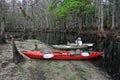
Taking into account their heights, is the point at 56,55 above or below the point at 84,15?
below

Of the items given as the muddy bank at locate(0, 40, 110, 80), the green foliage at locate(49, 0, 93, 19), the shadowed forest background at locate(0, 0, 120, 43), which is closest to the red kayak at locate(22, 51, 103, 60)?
the muddy bank at locate(0, 40, 110, 80)

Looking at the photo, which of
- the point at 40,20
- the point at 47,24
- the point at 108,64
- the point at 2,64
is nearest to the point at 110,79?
the point at 108,64

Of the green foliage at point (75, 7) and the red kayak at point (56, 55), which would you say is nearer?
the red kayak at point (56, 55)

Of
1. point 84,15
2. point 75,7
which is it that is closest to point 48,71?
point 75,7

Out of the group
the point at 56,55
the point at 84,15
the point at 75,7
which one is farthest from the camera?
the point at 84,15

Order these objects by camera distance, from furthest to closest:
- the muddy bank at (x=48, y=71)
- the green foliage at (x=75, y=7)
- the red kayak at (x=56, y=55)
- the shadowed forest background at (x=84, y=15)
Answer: the green foliage at (x=75, y=7) → the shadowed forest background at (x=84, y=15) → the red kayak at (x=56, y=55) → the muddy bank at (x=48, y=71)

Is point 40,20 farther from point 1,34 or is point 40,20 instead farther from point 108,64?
point 108,64

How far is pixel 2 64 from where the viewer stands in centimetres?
1523

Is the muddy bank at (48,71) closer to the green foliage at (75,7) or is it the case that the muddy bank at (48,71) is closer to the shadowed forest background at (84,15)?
the shadowed forest background at (84,15)

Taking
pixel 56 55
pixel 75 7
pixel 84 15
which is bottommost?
pixel 56 55

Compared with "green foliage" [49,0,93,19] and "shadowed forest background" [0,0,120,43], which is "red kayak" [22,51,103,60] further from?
"green foliage" [49,0,93,19]

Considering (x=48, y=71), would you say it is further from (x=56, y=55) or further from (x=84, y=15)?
(x=84, y=15)

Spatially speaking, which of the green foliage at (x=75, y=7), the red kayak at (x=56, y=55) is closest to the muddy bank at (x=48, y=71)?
Answer: the red kayak at (x=56, y=55)

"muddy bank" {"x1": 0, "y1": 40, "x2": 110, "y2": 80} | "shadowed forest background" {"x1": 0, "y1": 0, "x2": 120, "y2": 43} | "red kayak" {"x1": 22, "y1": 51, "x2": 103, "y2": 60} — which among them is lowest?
"muddy bank" {"x1": 0, "y1": 40, "x2": 110, "y2": 80}
